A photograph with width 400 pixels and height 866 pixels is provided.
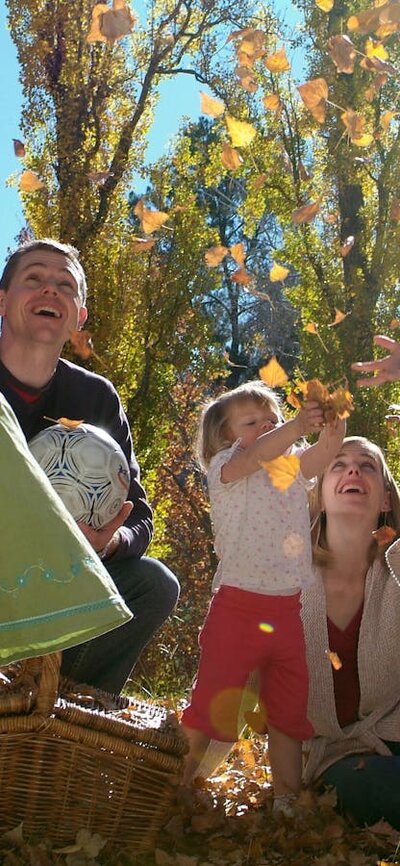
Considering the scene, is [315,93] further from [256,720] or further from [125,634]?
[256,720]

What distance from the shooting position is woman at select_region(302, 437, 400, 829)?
11.2 feet

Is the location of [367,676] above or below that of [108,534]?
below

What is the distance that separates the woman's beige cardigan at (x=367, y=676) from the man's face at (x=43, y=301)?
4.33 ft

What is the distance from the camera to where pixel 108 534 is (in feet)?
11.6

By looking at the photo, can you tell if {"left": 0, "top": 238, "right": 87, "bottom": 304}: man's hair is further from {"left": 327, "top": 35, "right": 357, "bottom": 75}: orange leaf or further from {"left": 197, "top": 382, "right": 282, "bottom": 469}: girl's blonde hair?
{"left": 327, "top": 35, "right": 357, "bottom": 75}: orange leaf

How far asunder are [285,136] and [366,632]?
26.9 feet

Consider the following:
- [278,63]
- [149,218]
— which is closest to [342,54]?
[278,63]

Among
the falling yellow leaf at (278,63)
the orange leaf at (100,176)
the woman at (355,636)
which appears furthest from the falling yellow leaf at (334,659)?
the orange leaf at (100,176)

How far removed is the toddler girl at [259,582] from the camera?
3557mm

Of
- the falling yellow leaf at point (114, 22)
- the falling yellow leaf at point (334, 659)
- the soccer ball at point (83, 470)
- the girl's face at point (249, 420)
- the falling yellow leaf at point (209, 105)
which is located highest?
the falling yellow leaf at point (114, 22)

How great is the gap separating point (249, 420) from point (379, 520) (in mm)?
617

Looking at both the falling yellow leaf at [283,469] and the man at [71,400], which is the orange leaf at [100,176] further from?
the falling yellow leaf at [283,469]

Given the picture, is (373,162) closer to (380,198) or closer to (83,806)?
(380,198)

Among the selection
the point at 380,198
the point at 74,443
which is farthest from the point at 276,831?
the point at 380,198
